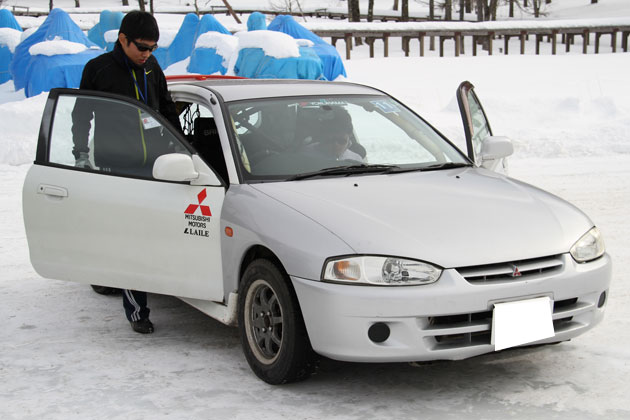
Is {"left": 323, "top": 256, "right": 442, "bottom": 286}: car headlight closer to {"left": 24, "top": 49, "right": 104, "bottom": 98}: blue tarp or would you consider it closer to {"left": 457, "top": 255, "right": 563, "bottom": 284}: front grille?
{"left": 457, "top": 255, "right": 563, "bottom": 284}: front grille

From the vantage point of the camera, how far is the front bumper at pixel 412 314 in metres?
3.86

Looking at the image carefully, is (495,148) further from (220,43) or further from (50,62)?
(50,62)

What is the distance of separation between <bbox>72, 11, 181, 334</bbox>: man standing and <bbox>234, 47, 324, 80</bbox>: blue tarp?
1125cm

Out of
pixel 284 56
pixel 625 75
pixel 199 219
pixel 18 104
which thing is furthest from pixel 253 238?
pixel 625 75

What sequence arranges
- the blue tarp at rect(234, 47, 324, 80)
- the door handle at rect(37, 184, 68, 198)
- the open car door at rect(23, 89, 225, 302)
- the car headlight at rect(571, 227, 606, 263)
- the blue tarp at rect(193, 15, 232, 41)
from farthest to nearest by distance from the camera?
the blue tarp at rect(193, 15, 232, 41)
the blue tarp at rect(234, 47, 324, 80)
the door handle at rect(37, 184, 68, 198)
the open car door at rect(23, 89, 225, 302)
the car headlight at rect(571, 227, 606, 263)

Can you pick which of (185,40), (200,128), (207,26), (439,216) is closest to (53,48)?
(185,40)

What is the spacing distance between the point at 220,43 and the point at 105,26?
24.4 ft

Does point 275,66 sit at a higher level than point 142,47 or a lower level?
lower

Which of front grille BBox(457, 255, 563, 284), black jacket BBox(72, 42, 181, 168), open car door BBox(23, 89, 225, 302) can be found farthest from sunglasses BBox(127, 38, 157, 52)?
front grille BBox(457, 255, 563, 284)

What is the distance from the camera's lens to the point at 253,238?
14.4 ft

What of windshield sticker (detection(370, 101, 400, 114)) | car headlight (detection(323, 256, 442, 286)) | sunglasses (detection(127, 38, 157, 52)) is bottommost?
car headlight (detection(323, 256, 442, 286))

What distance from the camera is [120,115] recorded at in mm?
5309

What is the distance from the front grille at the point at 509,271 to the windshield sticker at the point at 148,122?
7.01 ft

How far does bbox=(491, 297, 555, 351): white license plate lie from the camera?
394 cm
